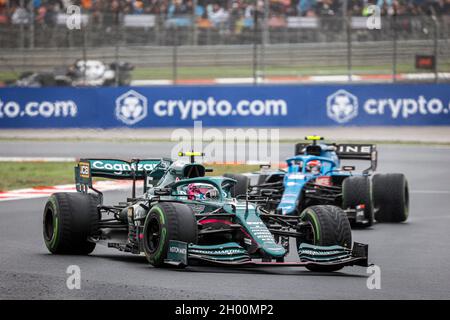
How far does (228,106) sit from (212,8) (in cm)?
678

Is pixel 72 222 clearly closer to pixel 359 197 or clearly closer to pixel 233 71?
pixel 359 197

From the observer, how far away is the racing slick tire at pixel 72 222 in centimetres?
1257

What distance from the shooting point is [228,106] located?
33688 millimetres

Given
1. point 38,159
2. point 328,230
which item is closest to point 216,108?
point 38,159

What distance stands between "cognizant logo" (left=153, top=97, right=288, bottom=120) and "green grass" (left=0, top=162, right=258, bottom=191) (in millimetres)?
6743

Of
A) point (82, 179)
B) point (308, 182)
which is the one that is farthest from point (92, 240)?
point (308, 182)

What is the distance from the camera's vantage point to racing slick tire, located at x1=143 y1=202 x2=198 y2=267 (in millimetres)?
11062

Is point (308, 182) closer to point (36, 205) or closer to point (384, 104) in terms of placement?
point (36, 205)

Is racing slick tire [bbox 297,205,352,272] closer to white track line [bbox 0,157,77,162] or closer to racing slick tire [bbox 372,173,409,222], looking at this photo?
racing slick tire [bbox 372,173,409,222]

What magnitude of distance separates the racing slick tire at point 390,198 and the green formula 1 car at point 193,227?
4.48 metres

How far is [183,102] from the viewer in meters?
33.9

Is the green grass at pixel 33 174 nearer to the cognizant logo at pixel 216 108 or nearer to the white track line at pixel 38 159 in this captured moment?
the white track line at pixel 38 159

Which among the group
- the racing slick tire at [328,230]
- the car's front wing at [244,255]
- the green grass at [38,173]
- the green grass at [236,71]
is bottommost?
the green grass at [38,173]

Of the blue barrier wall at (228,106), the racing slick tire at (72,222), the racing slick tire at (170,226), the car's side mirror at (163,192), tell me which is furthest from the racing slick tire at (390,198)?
the blue barrier wall at (228,106)
